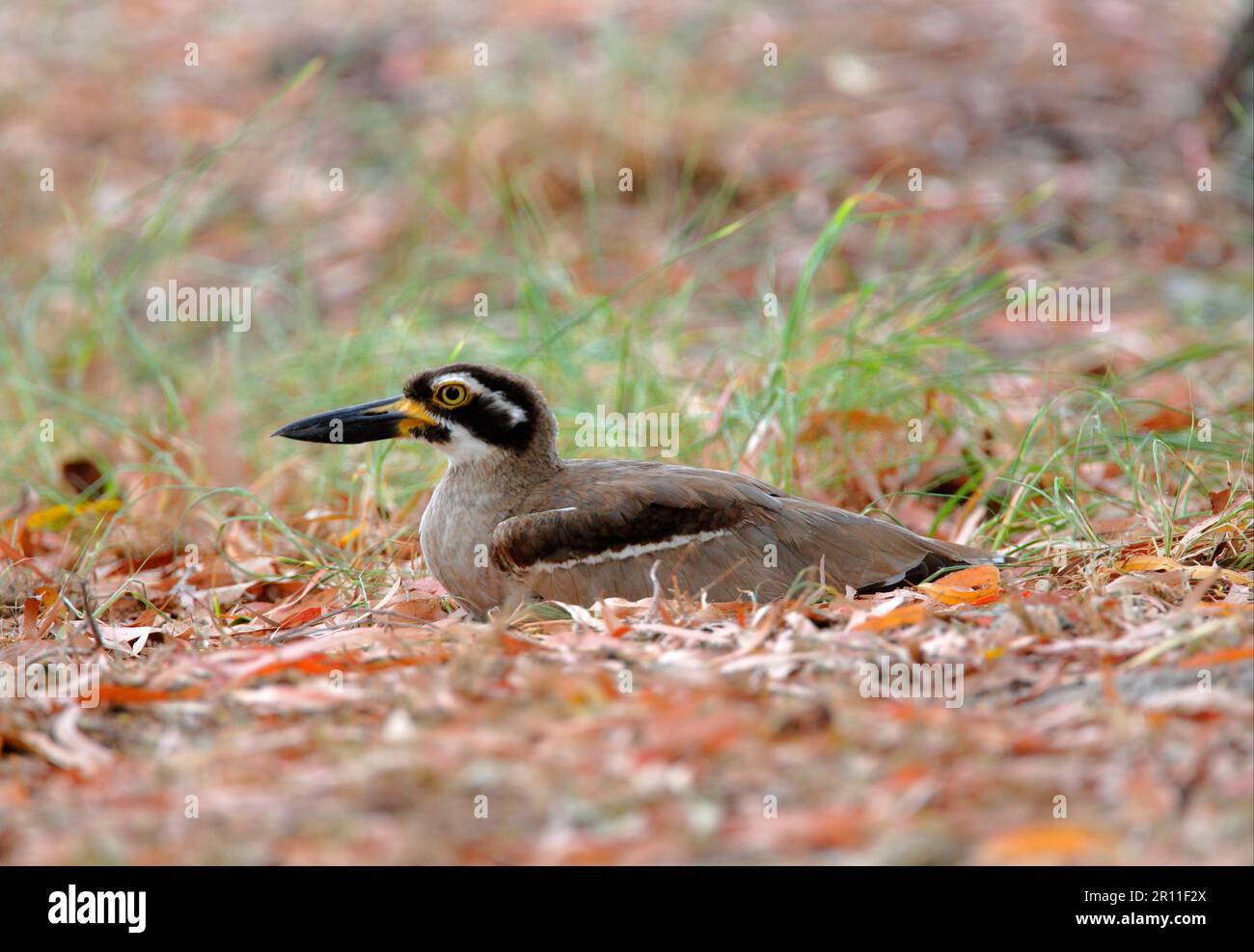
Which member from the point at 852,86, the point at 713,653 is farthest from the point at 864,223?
the point at 713,653

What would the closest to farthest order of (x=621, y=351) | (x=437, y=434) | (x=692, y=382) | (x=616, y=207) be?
(x=437, y=434) < (x=621, y=351) < (x=692, y=382) < (x=616, y=207)

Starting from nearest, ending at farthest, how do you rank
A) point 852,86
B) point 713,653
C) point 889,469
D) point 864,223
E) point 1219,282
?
point 713,653
point 889,469
point 1219,282
point 864,223
point 852,86

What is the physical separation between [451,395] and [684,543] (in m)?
0.94

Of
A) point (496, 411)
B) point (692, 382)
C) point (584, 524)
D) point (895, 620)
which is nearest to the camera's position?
point (895, 620)

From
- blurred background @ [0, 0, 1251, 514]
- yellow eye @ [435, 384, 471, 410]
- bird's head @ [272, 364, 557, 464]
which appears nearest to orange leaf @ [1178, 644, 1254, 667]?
bird's head @ [272, 364, 557, 464]

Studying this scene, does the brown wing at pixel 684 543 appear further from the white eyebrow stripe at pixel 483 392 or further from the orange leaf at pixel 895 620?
the orange leaf at pixel 895 620

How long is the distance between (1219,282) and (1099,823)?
22.6ft

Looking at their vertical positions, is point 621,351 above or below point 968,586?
above

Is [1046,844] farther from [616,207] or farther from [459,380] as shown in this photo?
[616,207]

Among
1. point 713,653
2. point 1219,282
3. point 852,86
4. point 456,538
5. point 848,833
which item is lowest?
point 848,833

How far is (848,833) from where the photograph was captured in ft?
9.95

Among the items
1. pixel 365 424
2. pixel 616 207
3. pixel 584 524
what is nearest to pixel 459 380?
pixel 365 424

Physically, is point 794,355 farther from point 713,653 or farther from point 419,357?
point 713,653

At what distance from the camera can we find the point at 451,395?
5402 millimetres
